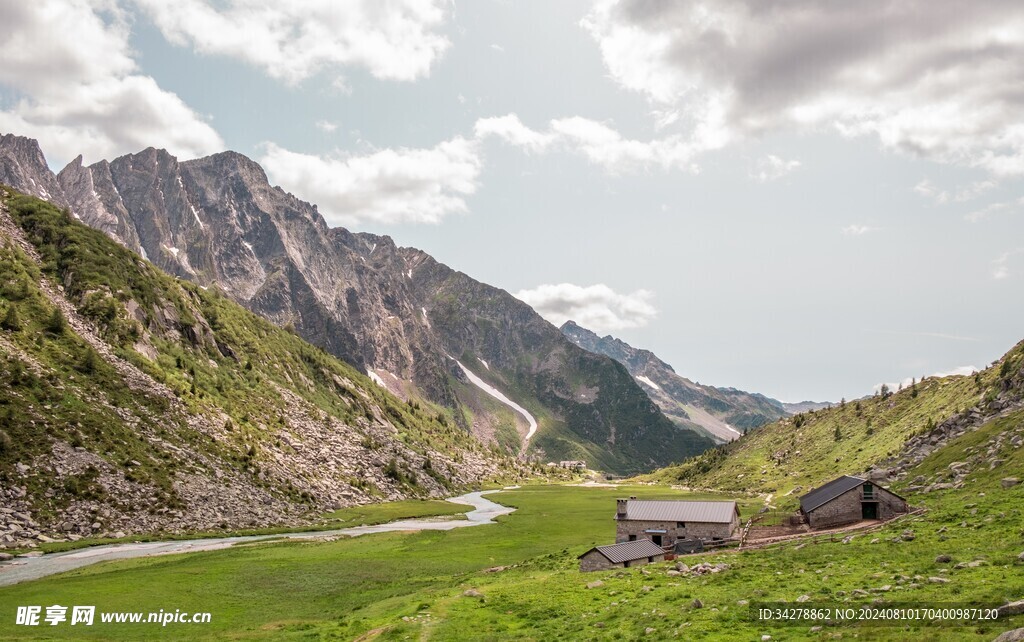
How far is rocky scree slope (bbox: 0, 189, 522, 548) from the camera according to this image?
83875 millimetres

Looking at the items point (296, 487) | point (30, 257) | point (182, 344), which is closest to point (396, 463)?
point (296, 487)

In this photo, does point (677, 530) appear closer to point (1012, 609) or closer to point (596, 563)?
point (596, 563)

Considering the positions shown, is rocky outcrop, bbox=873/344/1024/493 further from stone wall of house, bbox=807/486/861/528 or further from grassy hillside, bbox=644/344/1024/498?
stone wall of house, bbox=807/486/861/528

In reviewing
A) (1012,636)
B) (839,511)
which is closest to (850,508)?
(839,511)

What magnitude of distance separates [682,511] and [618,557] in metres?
22.6

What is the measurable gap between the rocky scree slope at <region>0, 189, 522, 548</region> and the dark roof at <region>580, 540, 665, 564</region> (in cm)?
7123

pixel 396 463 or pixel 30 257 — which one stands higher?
pixel 30 257

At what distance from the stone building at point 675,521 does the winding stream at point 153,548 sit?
47.0 m

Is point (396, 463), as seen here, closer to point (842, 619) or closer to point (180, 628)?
point (180, 628)

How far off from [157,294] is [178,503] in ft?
281

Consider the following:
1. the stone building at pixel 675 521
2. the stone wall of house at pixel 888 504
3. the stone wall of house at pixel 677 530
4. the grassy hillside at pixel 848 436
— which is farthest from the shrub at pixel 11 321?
the grassy hillside at pixel 848 436

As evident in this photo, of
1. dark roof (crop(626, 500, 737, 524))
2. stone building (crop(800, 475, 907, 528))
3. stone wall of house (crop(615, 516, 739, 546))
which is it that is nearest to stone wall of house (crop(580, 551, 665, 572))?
stone wall of house (crop(615, 516, 739, 546))

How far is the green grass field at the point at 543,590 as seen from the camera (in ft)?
103

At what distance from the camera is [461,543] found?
9169cm
